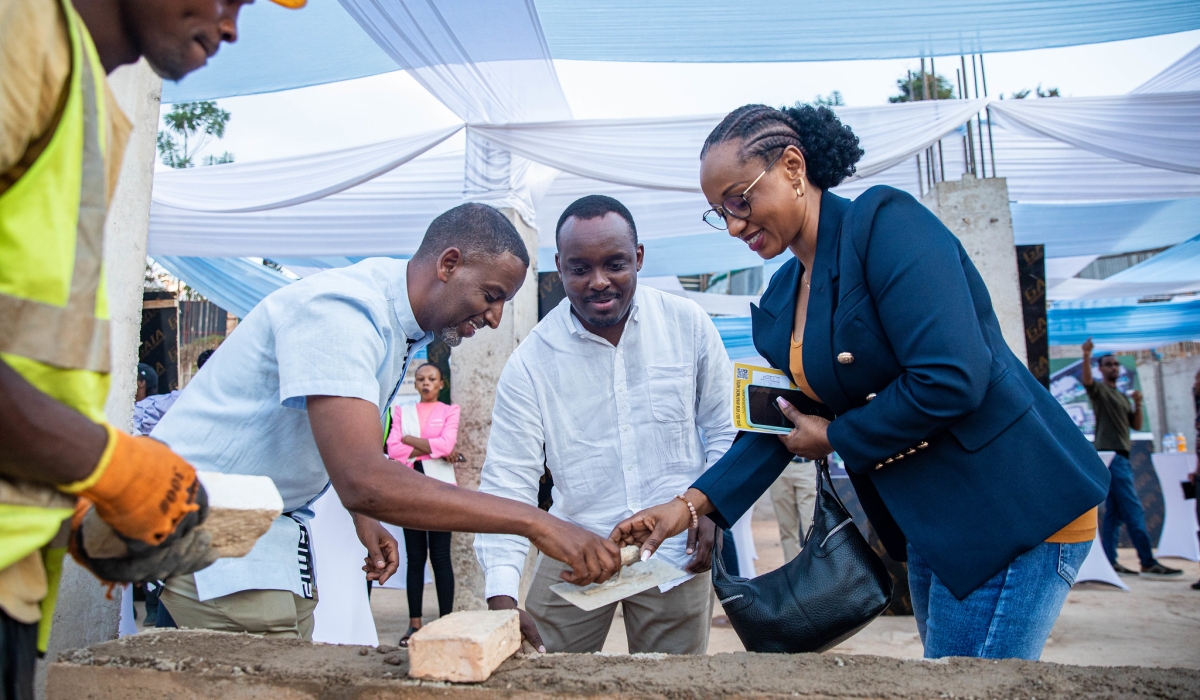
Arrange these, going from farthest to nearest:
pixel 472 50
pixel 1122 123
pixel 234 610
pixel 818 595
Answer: pixel 1122 123, pixel 472 50, pixel 234 610, pixel 818 595

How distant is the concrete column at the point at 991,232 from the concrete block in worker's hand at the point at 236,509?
5254mm

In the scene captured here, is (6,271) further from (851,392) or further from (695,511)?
(695,511)

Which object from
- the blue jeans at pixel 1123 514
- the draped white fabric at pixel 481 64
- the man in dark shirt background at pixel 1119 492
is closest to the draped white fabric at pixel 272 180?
the draped white fabric at pixel 481 64

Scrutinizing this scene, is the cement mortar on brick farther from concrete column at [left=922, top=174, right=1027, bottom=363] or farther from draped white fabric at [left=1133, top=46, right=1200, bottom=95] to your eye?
draped white fabric at [left=1133, top=46, right=1200, bottom=95]

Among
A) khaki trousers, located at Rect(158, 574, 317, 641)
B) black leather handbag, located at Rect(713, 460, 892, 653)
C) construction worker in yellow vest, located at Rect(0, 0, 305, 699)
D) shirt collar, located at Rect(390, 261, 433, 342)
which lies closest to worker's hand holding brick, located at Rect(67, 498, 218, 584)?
construction worker in yellow vest, located at Rect(0, 0, 305, 699)

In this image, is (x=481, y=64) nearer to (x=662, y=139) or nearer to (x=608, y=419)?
(x=662, y=139)

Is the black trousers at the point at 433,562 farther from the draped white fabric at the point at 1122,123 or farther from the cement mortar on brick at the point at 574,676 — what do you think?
the draped white fabric at the point at 1122,123

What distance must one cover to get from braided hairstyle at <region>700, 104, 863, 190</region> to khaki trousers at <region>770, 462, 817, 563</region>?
4.71 metres

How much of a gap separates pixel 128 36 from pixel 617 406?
73.3 inches

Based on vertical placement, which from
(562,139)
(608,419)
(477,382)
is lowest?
(608,419)

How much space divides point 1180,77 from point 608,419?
6.24 meters

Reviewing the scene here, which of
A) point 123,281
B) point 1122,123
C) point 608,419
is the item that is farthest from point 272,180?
point 1122,123

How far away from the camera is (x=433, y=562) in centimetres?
523

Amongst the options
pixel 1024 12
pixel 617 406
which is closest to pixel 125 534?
pixel 617 406
